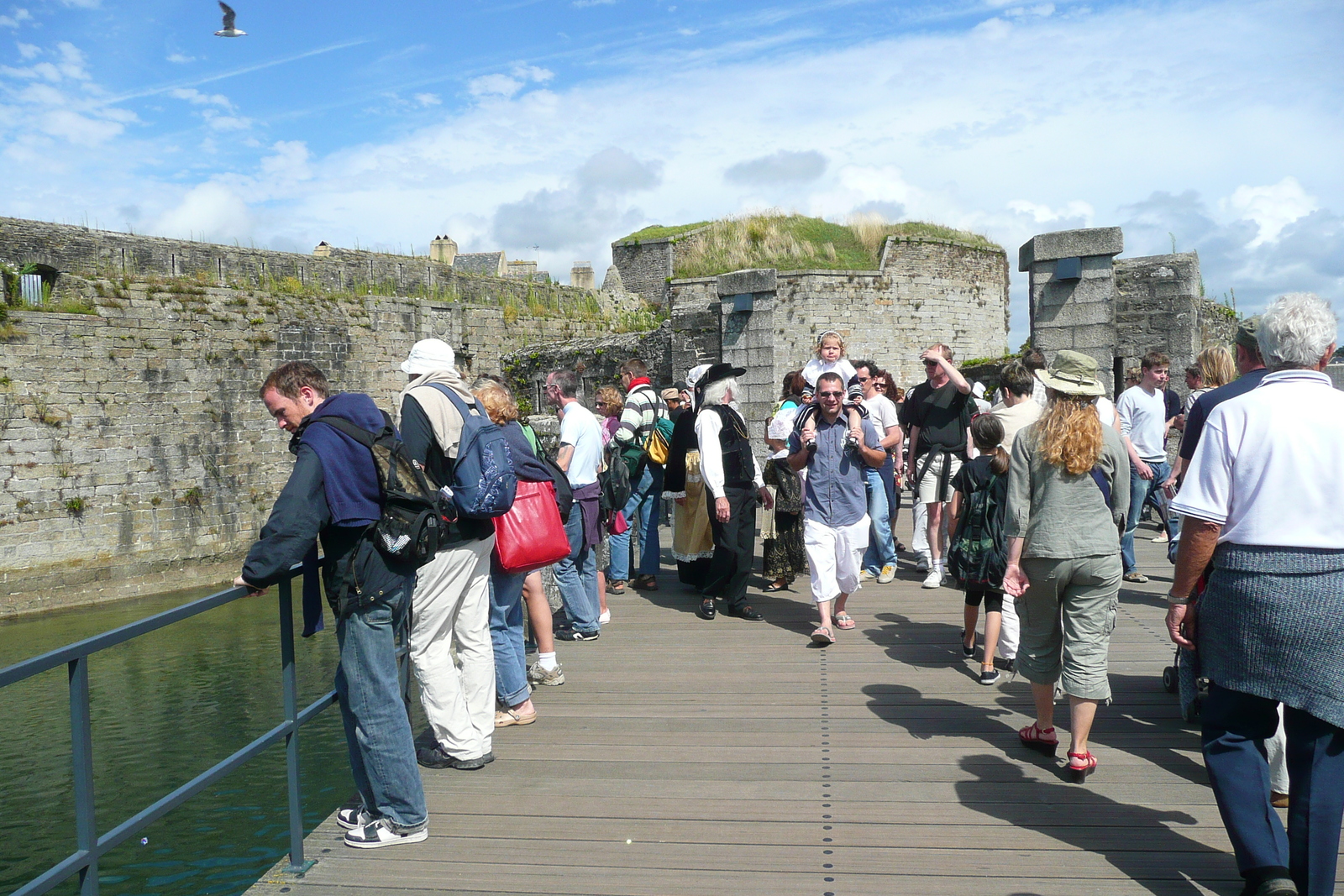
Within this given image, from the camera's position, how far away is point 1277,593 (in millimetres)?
2629

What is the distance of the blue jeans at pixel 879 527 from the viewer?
24.3 feet

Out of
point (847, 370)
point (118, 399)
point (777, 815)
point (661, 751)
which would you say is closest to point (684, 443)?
point (847, 370)

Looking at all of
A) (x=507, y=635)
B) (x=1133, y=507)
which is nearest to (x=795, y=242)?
(x=1133, y=507)

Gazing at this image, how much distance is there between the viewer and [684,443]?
685 centimetres

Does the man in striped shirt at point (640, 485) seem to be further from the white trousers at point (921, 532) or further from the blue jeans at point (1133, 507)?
the blue jeans at point (1133, 507)

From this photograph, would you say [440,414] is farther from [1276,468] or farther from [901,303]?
[901,303]

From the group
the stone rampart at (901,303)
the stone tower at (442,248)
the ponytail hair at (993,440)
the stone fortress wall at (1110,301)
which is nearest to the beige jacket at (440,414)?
the ponytail hair at (993,440)

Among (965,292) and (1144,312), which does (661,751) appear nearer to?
(1144,312)

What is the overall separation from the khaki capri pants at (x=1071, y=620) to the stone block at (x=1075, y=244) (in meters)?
5.44

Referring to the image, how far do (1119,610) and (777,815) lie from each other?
13.1ft

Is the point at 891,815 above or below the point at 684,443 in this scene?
below

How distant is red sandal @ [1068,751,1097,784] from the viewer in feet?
12.0

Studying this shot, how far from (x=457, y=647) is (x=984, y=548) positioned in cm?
268

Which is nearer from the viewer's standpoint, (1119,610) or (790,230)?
(1119,610)
